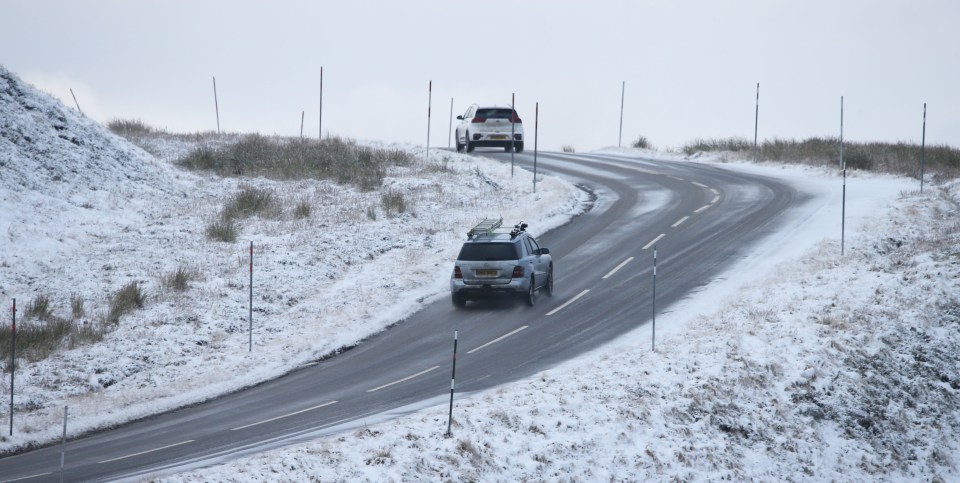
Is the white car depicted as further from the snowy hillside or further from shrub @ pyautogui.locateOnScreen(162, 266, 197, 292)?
shrub @ pyautogui.locateOnScreen(162, 266, 197, 292)

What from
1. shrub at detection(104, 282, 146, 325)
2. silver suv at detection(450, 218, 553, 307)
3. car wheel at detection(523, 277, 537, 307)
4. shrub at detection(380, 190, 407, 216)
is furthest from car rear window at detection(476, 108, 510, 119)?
shrub at detection(104, 282, 146, 325)

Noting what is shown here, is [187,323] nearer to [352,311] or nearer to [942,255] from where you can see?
[352,311]

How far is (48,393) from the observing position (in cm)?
1873

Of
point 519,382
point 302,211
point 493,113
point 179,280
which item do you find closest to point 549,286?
point 519,382

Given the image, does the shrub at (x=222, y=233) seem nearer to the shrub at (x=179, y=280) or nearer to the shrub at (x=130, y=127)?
the shrub at (x=179, y=280)

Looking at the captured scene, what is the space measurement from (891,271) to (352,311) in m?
12.4

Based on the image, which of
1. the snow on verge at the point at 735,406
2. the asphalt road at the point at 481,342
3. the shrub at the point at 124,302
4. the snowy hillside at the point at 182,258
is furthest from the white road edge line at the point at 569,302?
the shrub at the point at 124,302

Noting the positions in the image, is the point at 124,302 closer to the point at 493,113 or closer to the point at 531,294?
the point at 531,294

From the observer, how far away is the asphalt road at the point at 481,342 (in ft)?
50.9

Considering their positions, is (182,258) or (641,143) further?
(641,143)

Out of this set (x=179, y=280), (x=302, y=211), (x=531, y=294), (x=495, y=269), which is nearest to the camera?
(x=495, y=269)

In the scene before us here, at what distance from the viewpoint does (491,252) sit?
76.6ft

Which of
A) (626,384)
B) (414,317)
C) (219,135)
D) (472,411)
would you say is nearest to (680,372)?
(626,384)

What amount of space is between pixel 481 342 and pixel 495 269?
97.0 inches
